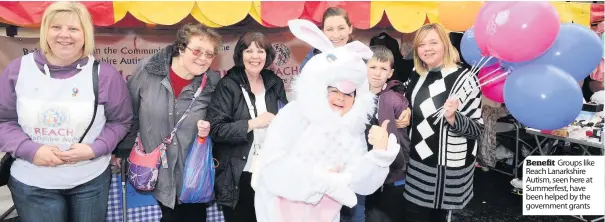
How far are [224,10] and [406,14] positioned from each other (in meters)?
1.57

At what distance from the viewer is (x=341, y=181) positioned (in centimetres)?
188

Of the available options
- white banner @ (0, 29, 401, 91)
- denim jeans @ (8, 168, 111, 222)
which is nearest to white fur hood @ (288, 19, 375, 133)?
denim jeans @ (8, 168, 111, 222)

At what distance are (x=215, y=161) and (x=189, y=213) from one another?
34 centimetres

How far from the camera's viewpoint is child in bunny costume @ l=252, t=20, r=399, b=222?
1862 mm

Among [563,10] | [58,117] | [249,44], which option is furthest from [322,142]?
[563,10]

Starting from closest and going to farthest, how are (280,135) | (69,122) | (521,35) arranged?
(280,135) → (69,122) → (521,35)

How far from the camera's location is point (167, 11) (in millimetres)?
3396

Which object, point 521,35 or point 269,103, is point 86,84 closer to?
point 269,103

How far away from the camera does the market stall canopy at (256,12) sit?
3248mm

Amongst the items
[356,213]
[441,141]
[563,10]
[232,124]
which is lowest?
[356,213]

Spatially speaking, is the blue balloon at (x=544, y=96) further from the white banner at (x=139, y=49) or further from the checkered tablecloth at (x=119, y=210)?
the white banner at (x=139, y=49)

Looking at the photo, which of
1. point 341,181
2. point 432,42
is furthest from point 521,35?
point 341,181

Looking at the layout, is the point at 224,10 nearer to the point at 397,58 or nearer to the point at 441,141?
the point at 441,141

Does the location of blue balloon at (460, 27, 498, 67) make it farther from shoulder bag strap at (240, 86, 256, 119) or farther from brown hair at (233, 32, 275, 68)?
shoulder bag strap at (240, 86, 256, 119)
